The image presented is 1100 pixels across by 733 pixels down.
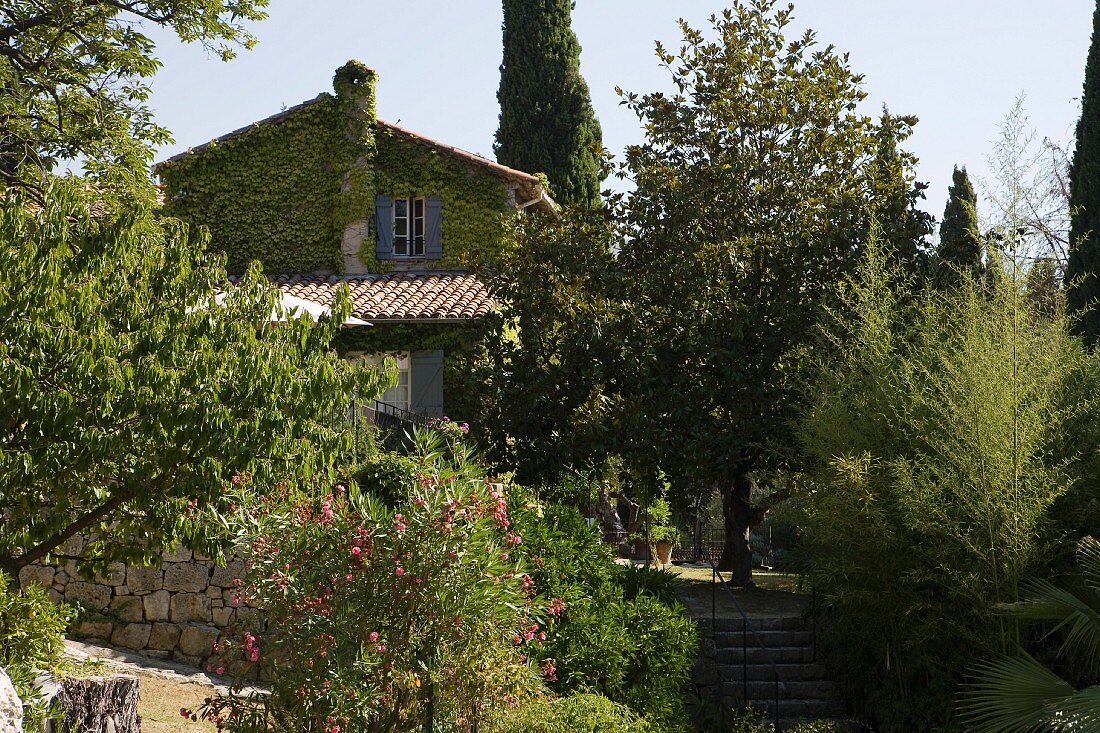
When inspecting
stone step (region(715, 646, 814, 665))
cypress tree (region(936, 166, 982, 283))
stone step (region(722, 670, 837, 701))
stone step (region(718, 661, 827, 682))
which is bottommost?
stone step (region(722, 670, 837, 701))

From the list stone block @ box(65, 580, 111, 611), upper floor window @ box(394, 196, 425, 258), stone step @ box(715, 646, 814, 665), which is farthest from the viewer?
upper floor window @ box(394, 196, 425, 258)

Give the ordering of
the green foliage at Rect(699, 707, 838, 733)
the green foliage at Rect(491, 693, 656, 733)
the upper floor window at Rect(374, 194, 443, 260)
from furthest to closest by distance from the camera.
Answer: the upper floor window at Rect(374, 194, 443, 260), the green foliage at Rect(699, 707, 838, 733), the green foliage at Rect(491, 693, 656, 733)

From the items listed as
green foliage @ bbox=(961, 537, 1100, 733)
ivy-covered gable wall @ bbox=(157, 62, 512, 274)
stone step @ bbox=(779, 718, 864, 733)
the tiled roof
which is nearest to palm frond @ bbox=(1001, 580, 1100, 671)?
green foliage @ bbox=(961, 537, 1100, 733)

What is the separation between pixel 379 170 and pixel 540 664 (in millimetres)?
13836

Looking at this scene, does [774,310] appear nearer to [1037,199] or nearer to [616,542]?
[616,542]

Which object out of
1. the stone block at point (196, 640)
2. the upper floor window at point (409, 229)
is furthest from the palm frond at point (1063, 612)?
the upper floor window at point (409, 229)

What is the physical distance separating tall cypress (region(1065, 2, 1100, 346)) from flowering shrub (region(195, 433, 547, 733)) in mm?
11175

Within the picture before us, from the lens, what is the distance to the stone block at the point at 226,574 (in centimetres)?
1153

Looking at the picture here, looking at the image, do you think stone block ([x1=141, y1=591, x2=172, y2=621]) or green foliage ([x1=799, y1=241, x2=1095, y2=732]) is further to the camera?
stone block ([x1=141, y1=591, x2=172, y2=621])

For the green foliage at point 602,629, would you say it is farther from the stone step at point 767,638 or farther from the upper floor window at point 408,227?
the upper floor window at point 408,227

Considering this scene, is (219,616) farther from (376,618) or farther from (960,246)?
(960,246)

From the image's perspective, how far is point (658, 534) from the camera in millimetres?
19297

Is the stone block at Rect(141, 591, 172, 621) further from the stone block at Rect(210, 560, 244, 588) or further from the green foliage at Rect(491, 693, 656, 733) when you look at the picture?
the green foliage at Rect(491, 693, 656, 733)

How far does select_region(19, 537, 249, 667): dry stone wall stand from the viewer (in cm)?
1147
